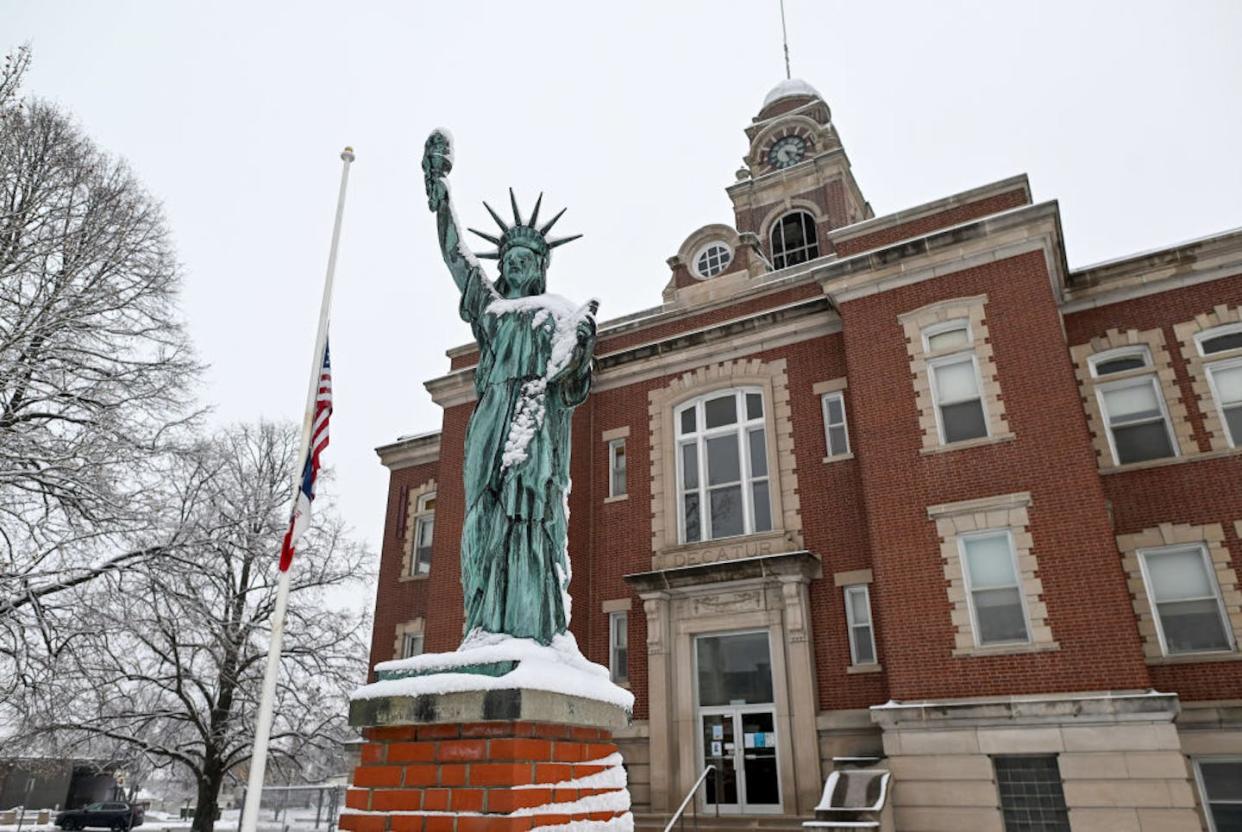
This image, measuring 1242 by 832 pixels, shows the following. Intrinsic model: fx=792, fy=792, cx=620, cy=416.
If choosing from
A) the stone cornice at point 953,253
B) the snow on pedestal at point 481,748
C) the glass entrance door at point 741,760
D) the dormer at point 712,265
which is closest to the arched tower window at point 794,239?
the dormer at point 712,265

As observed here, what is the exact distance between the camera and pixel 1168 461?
14195mm

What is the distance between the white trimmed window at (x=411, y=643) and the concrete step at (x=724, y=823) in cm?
887

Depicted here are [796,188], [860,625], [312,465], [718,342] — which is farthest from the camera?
[796,188]

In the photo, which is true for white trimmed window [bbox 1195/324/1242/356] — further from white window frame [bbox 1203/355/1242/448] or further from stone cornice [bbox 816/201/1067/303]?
stone cornice [bbox 816/201/1067/303]

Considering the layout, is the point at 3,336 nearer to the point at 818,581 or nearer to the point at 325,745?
the point at 818,581

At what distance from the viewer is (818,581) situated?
611 inches

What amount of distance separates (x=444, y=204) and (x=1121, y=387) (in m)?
14.8

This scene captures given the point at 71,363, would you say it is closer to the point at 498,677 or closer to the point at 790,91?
the point at 498,677

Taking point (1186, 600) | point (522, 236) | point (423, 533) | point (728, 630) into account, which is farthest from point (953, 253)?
point (423, 533)

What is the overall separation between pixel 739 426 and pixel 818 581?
13.0 ft

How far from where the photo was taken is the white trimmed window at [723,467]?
1708 centimetres

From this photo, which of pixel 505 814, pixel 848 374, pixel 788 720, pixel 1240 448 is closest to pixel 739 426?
pixel 848 374

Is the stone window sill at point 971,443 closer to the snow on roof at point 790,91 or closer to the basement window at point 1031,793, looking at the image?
the basement window at point 1031,793

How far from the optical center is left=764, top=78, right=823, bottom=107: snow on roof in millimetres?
32531
